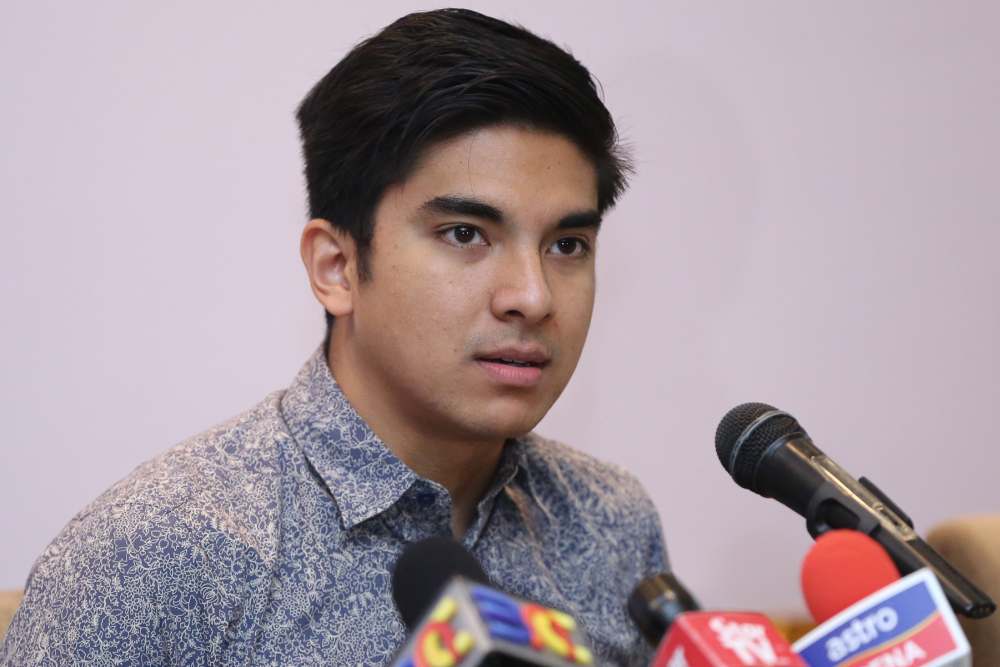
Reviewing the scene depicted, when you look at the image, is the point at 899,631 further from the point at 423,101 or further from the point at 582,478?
the point at 582,478

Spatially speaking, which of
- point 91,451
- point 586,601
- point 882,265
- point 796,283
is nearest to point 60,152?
point 91,451

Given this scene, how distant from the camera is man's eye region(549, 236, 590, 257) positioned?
5.13ft

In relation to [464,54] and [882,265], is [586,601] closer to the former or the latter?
[464,54]

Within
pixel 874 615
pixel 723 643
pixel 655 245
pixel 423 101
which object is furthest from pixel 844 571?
pixel 655 245

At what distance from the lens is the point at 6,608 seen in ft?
5.07

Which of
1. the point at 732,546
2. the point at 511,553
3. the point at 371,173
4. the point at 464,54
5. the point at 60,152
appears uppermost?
the point at 464,54

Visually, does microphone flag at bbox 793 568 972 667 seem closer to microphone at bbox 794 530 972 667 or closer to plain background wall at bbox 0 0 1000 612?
microphone at bbox 794 530 972 667

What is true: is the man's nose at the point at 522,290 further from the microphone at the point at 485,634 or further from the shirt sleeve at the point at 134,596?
the microphone at the point at 485,634

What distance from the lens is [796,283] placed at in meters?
2.27

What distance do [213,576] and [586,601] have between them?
610mm

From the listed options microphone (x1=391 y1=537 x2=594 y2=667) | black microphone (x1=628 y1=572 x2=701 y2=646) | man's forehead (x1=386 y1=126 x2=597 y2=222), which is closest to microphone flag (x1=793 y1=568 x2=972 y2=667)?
black microphone (x1=628 y1=572 x2=701 y2=646)

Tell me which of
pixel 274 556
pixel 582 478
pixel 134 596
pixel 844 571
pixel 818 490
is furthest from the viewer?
pixel 582 478

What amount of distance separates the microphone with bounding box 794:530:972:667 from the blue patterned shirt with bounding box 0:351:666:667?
0.73 metres

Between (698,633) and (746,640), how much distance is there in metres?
0.03
